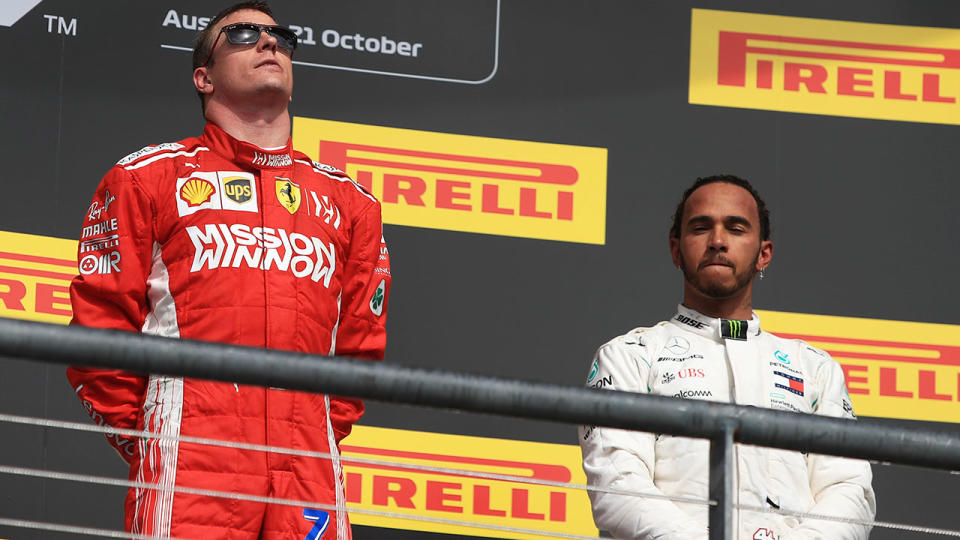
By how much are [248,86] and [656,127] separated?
4.21 feet

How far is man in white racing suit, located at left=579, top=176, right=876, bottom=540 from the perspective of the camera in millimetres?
2121

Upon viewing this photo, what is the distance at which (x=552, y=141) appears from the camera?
322cm

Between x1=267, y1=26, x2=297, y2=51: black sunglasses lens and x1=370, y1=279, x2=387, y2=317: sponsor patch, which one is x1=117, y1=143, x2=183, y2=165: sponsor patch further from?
x1=370, y1=279, x2=387, y2=317: sponsor patch

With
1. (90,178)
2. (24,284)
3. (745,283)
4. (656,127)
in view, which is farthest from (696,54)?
(24,284)

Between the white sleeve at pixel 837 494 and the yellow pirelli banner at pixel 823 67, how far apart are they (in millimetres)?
1168

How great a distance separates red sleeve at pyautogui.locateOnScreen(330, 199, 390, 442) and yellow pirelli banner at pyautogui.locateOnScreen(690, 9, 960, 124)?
4.23 feet

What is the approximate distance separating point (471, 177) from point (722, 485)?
2201 millimetres

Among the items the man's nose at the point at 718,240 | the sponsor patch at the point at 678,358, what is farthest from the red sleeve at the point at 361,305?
the man's nose at the point at 718,240

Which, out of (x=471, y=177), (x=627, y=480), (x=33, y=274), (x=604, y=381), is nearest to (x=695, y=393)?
(x=604, y=381)

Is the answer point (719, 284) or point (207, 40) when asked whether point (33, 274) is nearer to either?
point (207, 40)

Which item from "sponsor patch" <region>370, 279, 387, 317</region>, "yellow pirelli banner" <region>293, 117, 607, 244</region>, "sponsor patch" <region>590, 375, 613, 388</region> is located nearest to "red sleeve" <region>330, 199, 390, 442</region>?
"sponsor patch" <region>370, 279, 387, 317</region>

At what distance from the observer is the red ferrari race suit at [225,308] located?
1996 millimetres

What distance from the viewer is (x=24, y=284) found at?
2975 millimetres

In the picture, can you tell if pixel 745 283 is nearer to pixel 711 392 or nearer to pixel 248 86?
pixel 711 392
